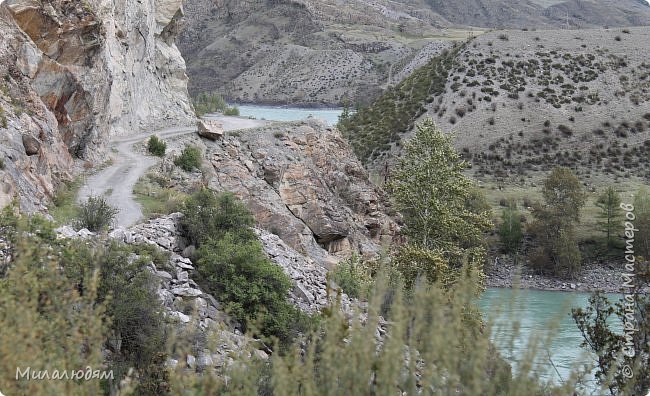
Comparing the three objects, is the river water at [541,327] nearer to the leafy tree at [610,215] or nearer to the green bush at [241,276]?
the green bush at [241,276]

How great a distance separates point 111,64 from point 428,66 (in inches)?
2132

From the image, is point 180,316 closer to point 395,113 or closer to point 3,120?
point 3,120

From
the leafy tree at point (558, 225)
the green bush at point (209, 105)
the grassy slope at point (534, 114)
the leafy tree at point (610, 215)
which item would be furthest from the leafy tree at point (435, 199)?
the grassy slope at point (534, 114)

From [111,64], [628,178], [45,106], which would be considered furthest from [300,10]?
[45,106]

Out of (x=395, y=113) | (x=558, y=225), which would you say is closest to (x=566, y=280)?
(x=558, y=225)

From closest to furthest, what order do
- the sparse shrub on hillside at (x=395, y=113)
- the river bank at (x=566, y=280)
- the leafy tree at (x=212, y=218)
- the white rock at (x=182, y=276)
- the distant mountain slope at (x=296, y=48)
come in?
the white rock at (x=182, y=276)
the leafy tree at (x=212, y=218)
the river bank at (x=566, y=280)
the sparse shrub on hillside at (x=395, y=113)
the distant mountain slope at (x=296, y=48)

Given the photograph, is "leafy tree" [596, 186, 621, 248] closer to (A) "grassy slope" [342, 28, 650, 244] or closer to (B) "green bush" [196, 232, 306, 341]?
(A) "grassy slope" [342, 28, 650, 244]

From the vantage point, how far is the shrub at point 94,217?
A: 13.4 metres

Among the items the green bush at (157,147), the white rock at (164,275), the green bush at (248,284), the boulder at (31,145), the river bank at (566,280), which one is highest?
the boulder at (31,145)

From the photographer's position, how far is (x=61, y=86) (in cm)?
1959

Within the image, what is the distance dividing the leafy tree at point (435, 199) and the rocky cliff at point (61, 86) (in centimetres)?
1256

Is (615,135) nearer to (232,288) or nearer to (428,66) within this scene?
(428,66)

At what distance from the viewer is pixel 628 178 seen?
60.2m

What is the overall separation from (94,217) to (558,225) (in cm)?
4383
